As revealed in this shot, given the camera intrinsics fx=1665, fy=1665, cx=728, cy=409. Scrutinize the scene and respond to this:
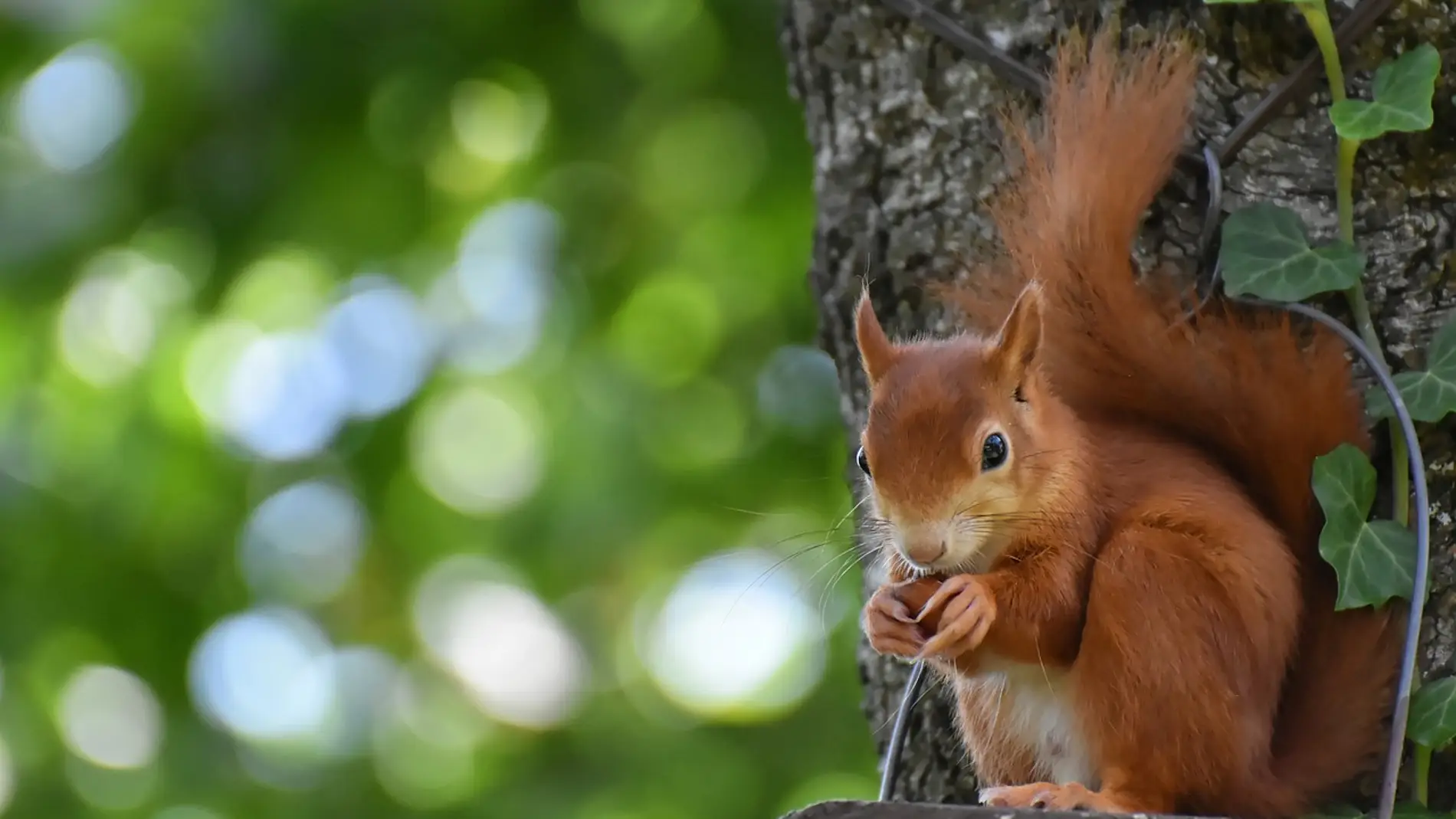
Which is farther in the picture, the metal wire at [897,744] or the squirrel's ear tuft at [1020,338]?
the metal wire at [897,744]

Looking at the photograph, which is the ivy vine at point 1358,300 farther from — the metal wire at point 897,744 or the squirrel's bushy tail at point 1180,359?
the metal wire at point 897,744

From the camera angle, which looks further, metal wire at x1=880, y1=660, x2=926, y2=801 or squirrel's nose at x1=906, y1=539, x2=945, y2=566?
metal wire at x1=880, y1=660, x2=926, y2=801

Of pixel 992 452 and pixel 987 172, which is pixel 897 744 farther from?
pixel 987 172

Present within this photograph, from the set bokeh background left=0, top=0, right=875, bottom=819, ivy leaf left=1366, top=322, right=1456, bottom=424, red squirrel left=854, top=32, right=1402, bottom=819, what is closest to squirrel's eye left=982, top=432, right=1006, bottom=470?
red squirrel left=854, top=32, right=1402, bottom=819

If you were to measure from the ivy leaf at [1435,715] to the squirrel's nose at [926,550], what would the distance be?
A: 13.5 inches

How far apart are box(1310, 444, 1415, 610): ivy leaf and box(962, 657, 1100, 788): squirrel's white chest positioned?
20cm

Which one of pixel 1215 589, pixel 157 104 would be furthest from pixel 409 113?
pixel 1215 589

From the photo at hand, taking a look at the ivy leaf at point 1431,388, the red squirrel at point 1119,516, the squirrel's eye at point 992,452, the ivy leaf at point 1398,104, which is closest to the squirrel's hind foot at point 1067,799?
the red squirrel at point 1119,516

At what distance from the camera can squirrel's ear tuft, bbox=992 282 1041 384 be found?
1134 millimetres

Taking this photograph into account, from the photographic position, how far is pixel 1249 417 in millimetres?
1195

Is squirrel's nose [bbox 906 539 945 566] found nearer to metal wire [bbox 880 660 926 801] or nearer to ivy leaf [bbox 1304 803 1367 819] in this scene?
metal wire [bbox 880 660 926 801]

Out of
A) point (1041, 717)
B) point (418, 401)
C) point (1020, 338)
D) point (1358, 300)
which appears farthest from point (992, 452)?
point (418, 401)

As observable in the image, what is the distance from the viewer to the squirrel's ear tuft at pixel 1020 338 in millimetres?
1134

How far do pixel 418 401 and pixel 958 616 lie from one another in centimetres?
190
